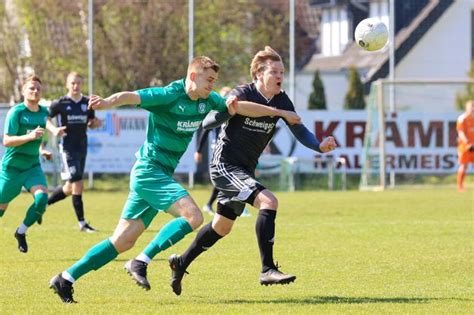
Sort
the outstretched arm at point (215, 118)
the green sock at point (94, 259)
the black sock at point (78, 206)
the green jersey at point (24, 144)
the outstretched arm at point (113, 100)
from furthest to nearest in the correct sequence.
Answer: the black sock at point (78, 206)
the green jersey at point (24, 144)
the outstretched arm at point (215, 118)
the green sock at point (94, 259)
the outstretched arm at point (113, 100)

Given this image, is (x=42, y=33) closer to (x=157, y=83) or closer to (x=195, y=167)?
(x=157, y=83)

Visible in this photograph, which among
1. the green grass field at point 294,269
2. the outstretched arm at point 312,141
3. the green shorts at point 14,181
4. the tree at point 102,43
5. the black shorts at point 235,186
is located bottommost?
the green grass field at point 294,269

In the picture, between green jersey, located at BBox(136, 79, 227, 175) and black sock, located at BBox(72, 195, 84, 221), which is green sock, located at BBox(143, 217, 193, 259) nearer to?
green jersey, located at BBox(136, 79, 227, 175)

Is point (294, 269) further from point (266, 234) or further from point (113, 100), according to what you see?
point (113, 100)

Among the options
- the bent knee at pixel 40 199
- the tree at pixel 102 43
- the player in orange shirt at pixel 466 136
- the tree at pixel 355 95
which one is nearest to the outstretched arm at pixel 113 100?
the bent knee at pixel 40 199

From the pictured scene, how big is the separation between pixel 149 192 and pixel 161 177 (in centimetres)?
16

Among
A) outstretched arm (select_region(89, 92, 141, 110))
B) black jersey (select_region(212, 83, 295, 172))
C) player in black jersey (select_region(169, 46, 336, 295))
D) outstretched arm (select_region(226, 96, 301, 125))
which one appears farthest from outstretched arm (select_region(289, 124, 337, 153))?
outstretched arm (select_region(89, 92, 141, 110))

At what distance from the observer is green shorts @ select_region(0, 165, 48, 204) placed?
1338cm

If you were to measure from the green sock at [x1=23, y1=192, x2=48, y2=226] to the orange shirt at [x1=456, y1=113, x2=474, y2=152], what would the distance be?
14.7 metres

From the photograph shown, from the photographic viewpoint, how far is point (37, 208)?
13.5 m

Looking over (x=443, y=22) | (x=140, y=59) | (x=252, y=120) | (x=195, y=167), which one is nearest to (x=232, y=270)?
(x=252, y=120)

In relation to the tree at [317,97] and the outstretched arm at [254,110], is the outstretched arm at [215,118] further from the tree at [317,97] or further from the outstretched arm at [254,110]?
the tree at [317,97]

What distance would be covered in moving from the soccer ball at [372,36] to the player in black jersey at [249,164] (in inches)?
73.0

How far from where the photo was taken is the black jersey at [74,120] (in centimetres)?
1698
